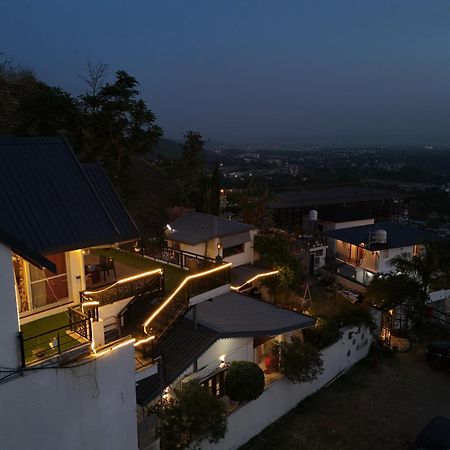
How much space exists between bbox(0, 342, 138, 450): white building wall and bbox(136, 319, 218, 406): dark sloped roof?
6.47ft

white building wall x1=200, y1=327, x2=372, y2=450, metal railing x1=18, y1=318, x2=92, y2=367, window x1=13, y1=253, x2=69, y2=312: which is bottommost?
white building wall x1=200, y1=327, x2=372, y2=450

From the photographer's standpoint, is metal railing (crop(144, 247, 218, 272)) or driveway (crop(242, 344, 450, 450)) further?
metal railing (crop(144, 247, 218, 272))

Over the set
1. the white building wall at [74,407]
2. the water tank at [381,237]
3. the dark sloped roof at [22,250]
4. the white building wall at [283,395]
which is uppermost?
the dark sloped roof at [22,250]

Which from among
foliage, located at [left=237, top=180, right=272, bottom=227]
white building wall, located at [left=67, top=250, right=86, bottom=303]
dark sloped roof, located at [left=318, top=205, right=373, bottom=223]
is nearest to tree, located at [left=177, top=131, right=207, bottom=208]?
foliage, located at [left=237, top=180, right=272, bottom=227]

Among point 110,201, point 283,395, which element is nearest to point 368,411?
point 283,395

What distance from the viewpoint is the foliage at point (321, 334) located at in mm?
17859

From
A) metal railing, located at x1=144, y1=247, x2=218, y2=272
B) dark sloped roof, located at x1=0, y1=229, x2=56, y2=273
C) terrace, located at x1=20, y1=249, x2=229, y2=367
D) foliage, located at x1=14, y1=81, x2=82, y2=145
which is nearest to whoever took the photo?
dark sloped roof, located at x1=0, y1=229, x2=56, y2=273

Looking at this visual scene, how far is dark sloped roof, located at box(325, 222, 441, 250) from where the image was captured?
3372cm

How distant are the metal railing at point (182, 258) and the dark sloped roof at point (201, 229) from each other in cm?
945

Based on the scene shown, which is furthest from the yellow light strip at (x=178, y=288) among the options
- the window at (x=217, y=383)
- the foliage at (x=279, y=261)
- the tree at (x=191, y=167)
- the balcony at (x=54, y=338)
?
the tree at (x=191, y=167)

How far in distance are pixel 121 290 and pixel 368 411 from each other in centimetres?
1172

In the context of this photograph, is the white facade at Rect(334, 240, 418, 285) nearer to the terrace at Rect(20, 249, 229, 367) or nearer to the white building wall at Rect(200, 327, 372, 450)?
the white building wall at Rect(200, 327, 372, 450)

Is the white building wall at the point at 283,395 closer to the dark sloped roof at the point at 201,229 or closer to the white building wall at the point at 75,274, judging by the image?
the white building wall at the point at 75,274

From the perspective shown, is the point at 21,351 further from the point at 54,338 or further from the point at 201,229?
the point at 201,229
